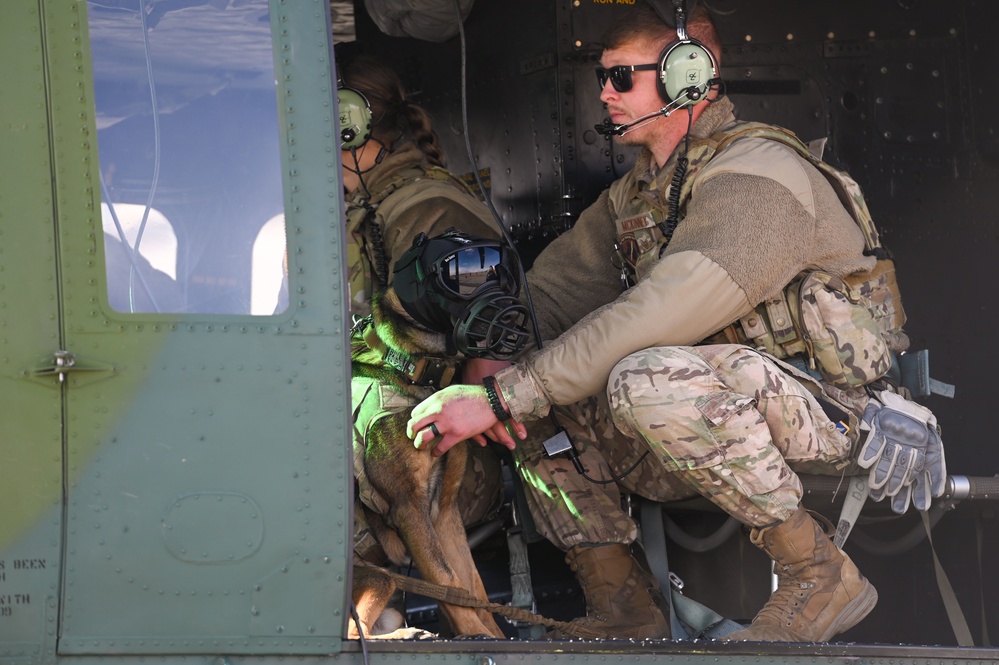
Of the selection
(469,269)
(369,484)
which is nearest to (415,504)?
(369,484)

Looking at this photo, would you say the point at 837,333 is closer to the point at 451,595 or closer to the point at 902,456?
the point at 902,456

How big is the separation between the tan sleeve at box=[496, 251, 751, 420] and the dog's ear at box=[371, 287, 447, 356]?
0.24 m

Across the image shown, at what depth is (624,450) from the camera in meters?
3.45

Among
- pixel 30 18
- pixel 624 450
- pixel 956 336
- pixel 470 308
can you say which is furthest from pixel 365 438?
pixel 956 336

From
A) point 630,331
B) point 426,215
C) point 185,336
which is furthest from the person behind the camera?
point 426,215

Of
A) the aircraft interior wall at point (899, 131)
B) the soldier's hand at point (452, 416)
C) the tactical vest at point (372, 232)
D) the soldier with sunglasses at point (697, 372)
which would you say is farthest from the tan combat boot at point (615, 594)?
the aircraft interior wall at point (899, 131)

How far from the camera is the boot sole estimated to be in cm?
298

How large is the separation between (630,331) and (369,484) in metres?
0.77

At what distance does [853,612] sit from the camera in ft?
9.94

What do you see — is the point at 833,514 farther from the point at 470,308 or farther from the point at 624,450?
the point at 470,308

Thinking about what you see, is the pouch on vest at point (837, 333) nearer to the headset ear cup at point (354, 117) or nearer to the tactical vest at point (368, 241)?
the tactical vest at point (368, 241)

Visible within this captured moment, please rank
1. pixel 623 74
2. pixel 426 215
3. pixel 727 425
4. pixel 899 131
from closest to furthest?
1. pixel 727 425
2. pixel 623 74
3. pixel 426 215
4. pixel 899 131

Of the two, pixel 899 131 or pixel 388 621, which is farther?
pixel 899 131

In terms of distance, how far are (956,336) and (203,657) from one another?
9.47 feet
